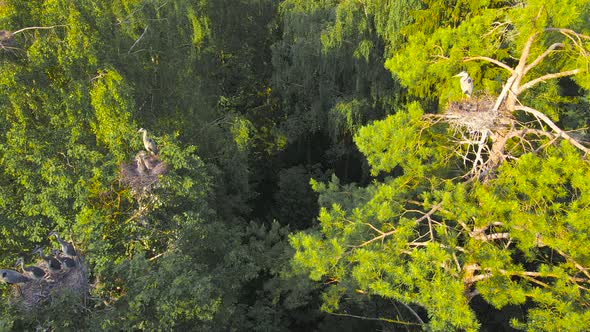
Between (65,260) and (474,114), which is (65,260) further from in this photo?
(474,114)

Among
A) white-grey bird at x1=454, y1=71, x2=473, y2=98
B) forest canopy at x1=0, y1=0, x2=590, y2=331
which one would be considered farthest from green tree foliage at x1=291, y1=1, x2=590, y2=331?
white-grey bird at x1=454, y1=71, x2=473, y2=98

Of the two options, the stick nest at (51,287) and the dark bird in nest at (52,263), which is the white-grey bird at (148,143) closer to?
the stick nest at (51,287)

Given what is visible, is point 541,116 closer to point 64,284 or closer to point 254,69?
point 64,284

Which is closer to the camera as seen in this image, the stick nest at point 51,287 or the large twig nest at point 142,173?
the stick nest at point 51,287

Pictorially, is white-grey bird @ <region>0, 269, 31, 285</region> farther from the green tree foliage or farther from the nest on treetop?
the nest on treetop

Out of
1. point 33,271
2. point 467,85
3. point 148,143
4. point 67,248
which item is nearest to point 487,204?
point 467,85

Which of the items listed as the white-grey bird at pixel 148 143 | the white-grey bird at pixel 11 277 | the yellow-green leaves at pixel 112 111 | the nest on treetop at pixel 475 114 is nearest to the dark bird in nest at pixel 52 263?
the white-grey bird at pixel 11 277

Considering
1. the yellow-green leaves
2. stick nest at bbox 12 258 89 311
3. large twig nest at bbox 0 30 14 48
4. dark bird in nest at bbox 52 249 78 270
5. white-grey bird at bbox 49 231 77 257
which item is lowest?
stick nest at bbox 12 258 89 311
